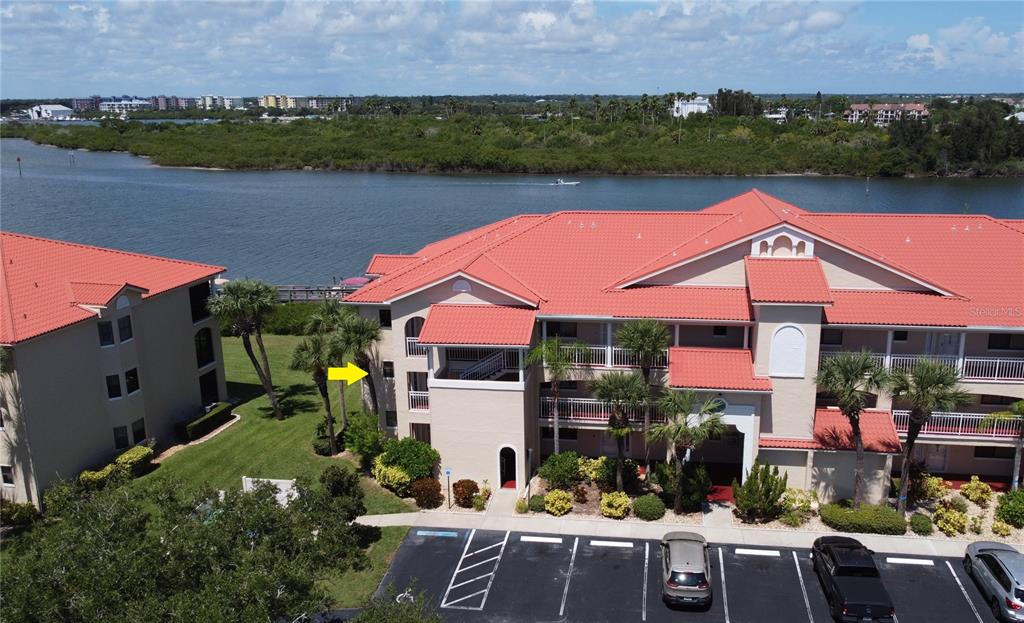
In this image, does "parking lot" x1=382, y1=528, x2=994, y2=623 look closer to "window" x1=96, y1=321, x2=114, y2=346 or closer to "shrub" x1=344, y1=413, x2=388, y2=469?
"shrub" x1=344, y1=413, x2=388, y2=469

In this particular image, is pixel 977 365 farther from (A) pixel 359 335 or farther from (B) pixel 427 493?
(A) pixel 359 335

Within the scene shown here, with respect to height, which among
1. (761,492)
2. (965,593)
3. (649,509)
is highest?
(761,492)

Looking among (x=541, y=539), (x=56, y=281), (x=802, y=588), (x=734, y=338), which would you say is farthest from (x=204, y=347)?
(x=802, y=588)

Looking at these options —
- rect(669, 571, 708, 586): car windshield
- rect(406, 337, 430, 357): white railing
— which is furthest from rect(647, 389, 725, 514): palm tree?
rect(406, 337, 430, 357): white railing

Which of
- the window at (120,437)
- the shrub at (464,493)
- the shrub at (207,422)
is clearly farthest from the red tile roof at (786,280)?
the window at (120,437)

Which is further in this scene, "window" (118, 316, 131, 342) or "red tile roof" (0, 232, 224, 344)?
"window" (118, 316, 131, 342)

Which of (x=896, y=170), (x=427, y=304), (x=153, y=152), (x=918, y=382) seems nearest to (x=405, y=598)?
(x=427, y=304)
